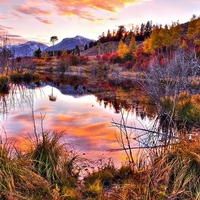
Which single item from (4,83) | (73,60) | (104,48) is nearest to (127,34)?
(104,48)

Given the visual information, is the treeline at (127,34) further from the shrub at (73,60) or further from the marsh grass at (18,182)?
the marsh grass at (18,182)

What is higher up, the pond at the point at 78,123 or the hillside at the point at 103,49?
the hillside at the point at 103,49

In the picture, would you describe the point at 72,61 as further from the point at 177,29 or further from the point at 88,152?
the point at 88,152

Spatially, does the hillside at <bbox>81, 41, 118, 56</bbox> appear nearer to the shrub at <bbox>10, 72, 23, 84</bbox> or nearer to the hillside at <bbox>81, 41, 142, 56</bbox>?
the hillside at <bbox>81, 41, 142, 56</bbox>

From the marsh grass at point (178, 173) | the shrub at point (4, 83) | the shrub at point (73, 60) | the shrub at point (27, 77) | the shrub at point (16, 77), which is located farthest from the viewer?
the shrub at point (73, 60)

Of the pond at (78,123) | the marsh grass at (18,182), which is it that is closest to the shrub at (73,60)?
the pond at (78,123)

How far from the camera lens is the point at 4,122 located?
14.0 m

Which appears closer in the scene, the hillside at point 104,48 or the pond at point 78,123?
the pond at point 78,123

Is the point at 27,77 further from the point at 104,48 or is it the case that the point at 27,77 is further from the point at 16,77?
the point at 104,48

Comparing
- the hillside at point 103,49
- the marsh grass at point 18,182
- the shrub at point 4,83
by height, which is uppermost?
the hillside at point 103,49

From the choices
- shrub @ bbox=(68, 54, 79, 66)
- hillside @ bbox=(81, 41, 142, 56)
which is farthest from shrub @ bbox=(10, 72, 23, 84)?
hillside @ bbox=(81, 41, 142, 56)

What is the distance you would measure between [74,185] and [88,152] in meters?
3.55

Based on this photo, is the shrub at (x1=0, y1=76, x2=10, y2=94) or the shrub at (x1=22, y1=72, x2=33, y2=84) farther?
the shrub at (x1=22, y1=72, x2=33, y2=84)

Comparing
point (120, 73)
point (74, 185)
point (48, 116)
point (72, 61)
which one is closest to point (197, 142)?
point (74, 185)
